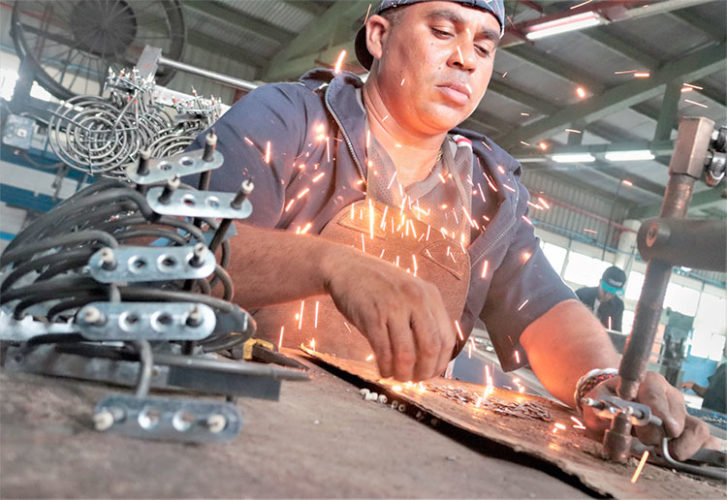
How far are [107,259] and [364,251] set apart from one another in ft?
3.13

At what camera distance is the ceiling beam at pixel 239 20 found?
796cm

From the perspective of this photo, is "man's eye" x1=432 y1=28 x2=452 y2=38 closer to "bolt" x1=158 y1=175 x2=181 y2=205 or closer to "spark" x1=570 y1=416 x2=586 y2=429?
"spark" x1=570 y1=416 x2=586 y2=429

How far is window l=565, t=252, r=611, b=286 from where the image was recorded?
12.7 metres

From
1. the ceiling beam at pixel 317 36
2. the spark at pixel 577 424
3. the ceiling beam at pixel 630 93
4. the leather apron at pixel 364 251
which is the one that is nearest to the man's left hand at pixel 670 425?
the spark at pixel 577 424

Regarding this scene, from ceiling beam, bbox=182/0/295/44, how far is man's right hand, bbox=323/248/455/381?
7.97 metres

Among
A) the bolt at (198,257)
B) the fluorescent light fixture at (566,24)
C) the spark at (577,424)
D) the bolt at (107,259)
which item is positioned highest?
the fluorescent light fixture at (566,24)

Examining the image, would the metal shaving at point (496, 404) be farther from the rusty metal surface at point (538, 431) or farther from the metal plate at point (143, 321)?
the metal plate at point (143, 321)

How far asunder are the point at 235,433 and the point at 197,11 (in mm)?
8585

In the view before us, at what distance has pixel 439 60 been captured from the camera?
4.79ft

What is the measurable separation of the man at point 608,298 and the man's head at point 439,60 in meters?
4.19

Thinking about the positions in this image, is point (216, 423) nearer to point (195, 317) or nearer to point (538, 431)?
point (195, 317)

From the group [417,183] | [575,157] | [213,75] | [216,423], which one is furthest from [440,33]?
[575,157]

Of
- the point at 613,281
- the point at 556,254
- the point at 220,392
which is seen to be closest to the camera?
the point at 220,392

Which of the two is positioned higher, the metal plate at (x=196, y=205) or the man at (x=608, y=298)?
the man at (x=608, y=298)
